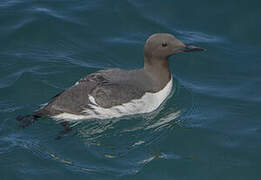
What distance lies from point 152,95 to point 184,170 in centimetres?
147

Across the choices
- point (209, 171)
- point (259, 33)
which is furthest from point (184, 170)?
point (259, 33)

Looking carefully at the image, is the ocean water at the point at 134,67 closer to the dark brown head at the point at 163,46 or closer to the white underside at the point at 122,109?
the white underside at the point at 122,109

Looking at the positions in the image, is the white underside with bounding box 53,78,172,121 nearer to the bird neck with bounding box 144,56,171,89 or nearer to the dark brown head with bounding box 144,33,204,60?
the bird neck with bounding box 144,56,171,89

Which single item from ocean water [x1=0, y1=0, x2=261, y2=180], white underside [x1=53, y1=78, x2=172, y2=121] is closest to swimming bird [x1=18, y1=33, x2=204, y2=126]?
white underside [x1=53, y1=78, x2=172, y2=121]

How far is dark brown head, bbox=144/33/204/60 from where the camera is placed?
24.8 feet

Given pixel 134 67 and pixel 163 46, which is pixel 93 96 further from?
pixel 134 67

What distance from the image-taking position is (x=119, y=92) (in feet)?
24.1

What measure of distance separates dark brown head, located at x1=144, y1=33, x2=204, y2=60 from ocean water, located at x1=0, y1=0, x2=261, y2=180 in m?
0.92

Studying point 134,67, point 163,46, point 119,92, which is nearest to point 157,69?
point 163,46

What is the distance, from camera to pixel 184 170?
6.64m

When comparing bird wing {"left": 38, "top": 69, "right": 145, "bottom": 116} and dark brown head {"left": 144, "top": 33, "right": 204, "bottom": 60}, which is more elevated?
dark brown head {"left": 144, "top": 33, "right": 204, "bottom": 60}

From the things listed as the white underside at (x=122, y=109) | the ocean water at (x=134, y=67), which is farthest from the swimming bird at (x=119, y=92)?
the ocean water at (x=134, y=67)

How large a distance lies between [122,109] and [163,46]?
115cm

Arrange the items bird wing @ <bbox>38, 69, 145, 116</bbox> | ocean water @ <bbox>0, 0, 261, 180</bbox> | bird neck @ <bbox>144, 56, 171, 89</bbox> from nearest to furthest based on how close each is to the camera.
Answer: ocean water @ <bbox>0, 0, 261, 180</bbox>, bird wing @ <bbox>38, 69, 145, 116</bbox>, bird neck @ <bbox>144, 56, 171, 89</bbox>
